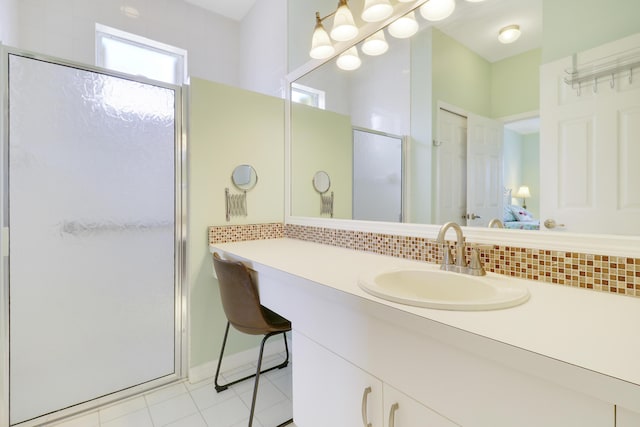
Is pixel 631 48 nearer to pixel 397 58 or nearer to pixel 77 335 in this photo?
pixel 397 58

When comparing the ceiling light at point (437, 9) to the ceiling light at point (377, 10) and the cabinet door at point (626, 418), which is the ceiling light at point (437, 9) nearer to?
the ceiling light at point (377, 10)

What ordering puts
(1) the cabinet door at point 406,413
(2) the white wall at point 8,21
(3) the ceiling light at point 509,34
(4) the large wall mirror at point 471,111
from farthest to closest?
(2) the white wall at point 8,21, (3) the ceiling light at point 509,34, (4) the large wall mirror at point 471,111, (1) the cabinet door at point 406,413

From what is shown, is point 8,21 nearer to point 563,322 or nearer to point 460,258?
point 460,258

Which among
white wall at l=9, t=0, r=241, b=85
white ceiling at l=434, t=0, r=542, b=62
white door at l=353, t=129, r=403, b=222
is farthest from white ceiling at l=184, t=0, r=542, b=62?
white wall at l=9, t=0, r=241, b=85

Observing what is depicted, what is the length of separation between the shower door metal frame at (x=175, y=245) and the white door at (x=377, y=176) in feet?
3.41

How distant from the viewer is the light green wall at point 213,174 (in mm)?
1763

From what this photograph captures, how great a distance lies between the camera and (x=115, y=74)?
62.0 inches

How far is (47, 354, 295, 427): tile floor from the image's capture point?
1449mm

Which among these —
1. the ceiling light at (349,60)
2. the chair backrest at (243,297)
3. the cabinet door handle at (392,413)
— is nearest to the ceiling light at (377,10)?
the ceiling light at (349,60)

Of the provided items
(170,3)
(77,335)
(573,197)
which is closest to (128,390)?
(77,335)

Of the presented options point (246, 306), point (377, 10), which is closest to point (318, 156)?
point (377, 10)

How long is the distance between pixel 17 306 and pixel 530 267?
2167 millimetres

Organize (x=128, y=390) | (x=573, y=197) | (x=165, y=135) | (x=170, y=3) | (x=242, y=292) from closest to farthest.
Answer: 1. (x=573, y=197)
2. (x=242, y=292)
3. (x=128, y=390)
4. (x=165, y=135)
5. (x=170, y=3)

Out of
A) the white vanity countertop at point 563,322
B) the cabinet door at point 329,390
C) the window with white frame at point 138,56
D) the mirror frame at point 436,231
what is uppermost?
the window with white frame at point 138,56
